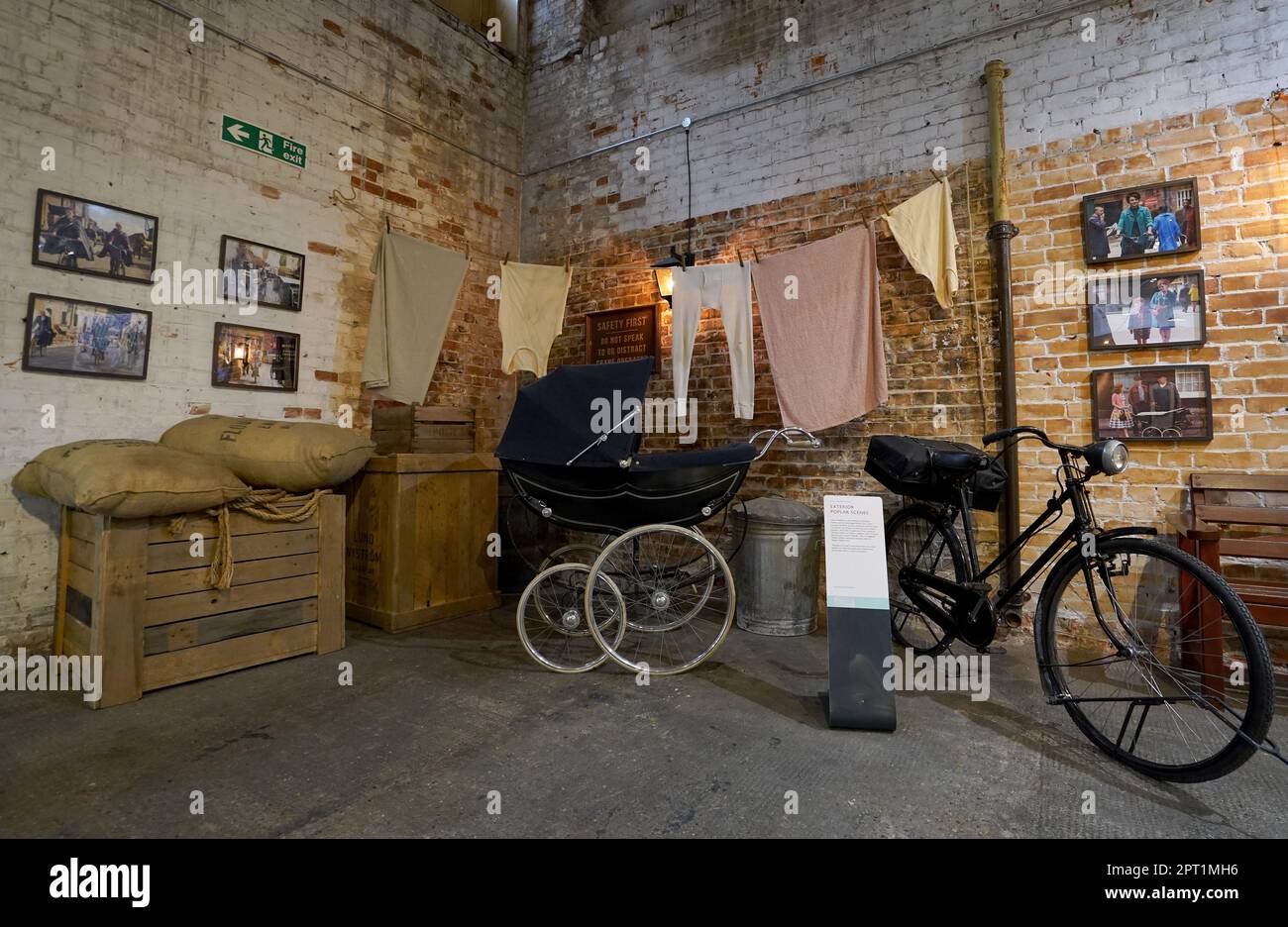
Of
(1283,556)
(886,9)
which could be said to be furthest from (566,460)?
(886,9)

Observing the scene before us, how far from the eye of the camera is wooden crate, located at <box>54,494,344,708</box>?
244 centimetres

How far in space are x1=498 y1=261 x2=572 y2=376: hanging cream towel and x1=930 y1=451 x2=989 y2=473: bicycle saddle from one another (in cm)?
297

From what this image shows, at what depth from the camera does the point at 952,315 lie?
3.64 metres

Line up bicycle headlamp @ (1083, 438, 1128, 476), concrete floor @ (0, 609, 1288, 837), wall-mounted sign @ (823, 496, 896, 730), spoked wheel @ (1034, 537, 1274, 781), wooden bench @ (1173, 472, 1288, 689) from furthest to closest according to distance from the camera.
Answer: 1. wooden bench @ (1173, 472, 1288, 689)
2. wall-mounted sign @ (823, 496, 896, 730)
3. bicycle headlamp @ (1083, 438, 1128, 476)
4. spoked wheel @ (1034, 537, 1274, 781)
5. concrete floor @ (0, 609, 1288, 837)

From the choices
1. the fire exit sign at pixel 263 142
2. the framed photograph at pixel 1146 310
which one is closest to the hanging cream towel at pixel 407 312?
the fire exit sign at pixel 263 142

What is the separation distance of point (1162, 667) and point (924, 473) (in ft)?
3.56

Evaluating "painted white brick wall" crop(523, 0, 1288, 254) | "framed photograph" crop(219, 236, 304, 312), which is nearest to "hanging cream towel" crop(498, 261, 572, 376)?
"painted white brick wall" crop(523, 0, 1288, 254)

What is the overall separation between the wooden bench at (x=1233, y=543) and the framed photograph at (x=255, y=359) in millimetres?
4783

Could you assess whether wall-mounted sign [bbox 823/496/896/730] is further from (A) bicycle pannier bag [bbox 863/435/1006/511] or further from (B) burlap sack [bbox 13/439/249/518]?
(B) burlap sack [bbox 13/439/249/518]

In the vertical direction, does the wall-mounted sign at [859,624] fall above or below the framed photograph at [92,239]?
below

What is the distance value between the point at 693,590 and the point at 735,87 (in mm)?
3719

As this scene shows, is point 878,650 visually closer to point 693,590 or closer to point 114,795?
point 693,590

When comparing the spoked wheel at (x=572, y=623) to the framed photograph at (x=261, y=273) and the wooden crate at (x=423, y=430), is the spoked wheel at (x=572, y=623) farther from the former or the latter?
the framed photograph at (x=261, y=273)

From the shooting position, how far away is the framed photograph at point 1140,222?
302cm
